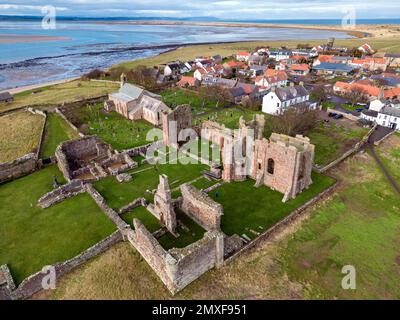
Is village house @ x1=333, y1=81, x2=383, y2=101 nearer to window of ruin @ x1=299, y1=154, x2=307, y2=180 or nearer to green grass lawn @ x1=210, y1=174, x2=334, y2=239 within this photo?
window of ruin @ x1=299, y1=154, x2=307, y2=180

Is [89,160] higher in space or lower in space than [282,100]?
lower

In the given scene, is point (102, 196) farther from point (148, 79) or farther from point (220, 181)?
point (148, 79)

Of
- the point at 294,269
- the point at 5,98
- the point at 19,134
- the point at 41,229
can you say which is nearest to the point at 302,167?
the point at 294,269

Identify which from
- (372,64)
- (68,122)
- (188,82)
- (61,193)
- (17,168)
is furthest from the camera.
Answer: (372,64)

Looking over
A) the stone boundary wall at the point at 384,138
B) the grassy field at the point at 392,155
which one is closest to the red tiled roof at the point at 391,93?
the stone boundary wall at the point at 384,138

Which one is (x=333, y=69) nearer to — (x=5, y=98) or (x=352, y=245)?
(x=352, y=245)

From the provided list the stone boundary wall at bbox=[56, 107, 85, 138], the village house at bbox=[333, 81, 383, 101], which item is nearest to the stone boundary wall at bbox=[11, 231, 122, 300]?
the stone boundary wall at bbox=[56, 107, 85, 138]
